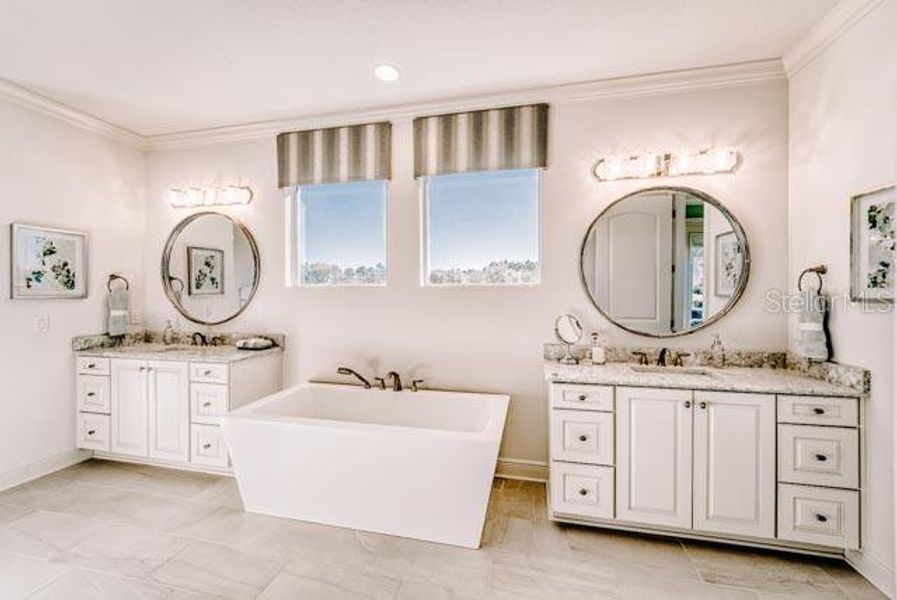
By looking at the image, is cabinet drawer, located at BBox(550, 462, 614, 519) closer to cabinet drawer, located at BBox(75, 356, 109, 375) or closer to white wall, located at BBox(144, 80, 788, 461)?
white wall, located at BBox(144, 80, 788, 461)

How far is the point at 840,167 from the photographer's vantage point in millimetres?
2154

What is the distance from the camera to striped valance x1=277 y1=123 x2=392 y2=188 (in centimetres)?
322

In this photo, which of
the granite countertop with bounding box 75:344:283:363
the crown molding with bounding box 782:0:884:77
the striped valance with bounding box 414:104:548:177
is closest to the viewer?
the crown molding with bounding box 782:0:884:77

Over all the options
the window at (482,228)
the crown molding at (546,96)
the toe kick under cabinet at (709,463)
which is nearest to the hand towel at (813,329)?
the toe kick under cabinet at (709,463)

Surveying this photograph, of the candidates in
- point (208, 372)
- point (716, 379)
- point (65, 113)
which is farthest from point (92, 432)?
point (716, 379)

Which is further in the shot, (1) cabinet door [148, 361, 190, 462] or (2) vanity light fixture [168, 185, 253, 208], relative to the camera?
(2) vanity light fixture [168, 185, 253, 208]

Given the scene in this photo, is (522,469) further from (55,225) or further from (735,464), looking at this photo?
(55,225)

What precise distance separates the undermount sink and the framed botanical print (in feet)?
10.8

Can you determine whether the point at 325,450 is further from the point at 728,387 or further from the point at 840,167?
the point at 840,167

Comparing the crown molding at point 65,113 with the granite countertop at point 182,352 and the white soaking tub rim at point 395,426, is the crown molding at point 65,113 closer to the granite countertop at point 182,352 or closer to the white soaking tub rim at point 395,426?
the granite countertop at point 182,352

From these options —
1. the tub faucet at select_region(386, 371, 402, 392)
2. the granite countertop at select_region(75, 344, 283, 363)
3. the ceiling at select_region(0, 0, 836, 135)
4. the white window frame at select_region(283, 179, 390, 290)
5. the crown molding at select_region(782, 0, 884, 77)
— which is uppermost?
the ceiling at select_region(0, 0, 836, 135)

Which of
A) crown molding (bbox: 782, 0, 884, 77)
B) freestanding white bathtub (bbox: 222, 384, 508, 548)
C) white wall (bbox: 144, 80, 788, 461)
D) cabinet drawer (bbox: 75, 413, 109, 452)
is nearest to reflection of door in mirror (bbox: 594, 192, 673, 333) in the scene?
white wall (bbox: 144, 80, 788, 461)

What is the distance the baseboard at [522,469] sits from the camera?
118 inches

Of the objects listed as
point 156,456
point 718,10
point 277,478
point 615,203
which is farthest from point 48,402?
point 718,10
